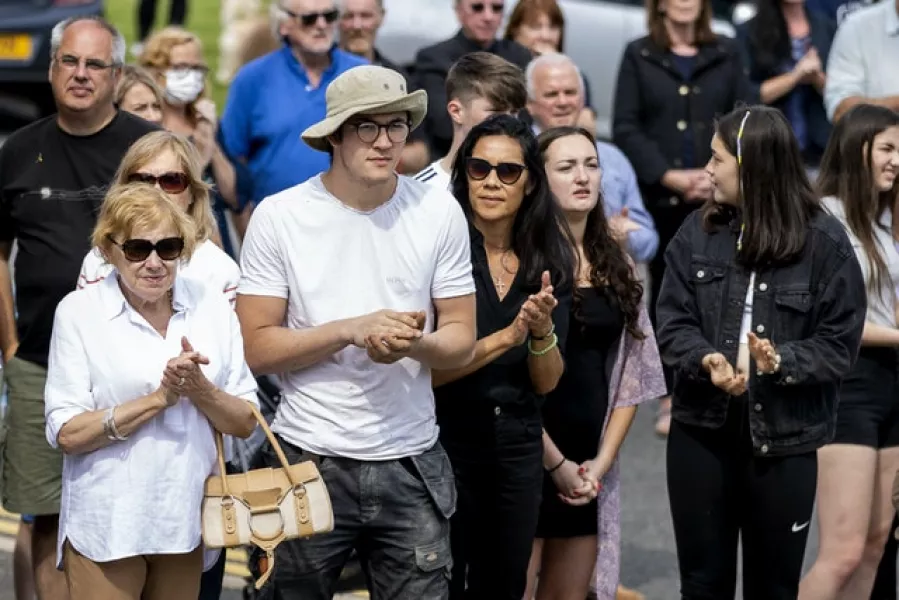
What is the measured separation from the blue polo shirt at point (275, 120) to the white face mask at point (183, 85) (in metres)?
0.28

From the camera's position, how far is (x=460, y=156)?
20.1 feet

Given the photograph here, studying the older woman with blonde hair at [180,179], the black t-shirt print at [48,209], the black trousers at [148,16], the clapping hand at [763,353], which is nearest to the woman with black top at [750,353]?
the clapping hand at [763,353]

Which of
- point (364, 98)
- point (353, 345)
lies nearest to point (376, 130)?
point (364, 98)

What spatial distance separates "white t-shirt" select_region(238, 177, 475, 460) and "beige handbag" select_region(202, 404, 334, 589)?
0.81ft

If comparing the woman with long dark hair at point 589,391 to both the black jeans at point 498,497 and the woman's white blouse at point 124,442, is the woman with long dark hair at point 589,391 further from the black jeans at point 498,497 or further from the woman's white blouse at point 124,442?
the woman's white blouse at point 124,442

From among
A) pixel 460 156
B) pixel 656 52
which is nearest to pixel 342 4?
pixel 656 52

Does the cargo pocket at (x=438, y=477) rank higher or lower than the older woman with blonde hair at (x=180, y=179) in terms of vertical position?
lower

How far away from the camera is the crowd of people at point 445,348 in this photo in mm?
5301

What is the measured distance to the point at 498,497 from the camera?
6023 mm

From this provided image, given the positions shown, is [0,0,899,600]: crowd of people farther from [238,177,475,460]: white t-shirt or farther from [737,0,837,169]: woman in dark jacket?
[737,0,837,169]: woman in dark jacket

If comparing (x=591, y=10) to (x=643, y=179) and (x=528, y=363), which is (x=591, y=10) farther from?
(x=528, y=363)

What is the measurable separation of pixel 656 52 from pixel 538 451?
4.15 m

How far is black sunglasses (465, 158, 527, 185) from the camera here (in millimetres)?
6020

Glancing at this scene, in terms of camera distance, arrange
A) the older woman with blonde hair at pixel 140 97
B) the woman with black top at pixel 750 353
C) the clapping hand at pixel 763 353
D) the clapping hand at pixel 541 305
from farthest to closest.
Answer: the older woman with blonde hair at pixel 140 97, the woman with black top at pixel 750 353, the clapping hand at pixel 763 353, the clapping hand at pixel 541 305
